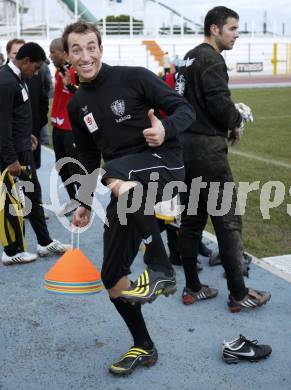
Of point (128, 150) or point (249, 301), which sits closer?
point (128, 150)

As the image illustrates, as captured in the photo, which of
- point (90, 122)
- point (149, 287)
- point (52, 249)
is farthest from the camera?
point (52, 249)

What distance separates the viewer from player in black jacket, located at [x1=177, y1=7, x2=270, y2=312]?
428 cm

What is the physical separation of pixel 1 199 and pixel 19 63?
1333 mm

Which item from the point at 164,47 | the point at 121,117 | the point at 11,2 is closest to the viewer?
the point at 121,117

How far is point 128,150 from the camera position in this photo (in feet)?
11.6

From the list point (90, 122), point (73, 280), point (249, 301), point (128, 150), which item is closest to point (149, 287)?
point (73, 280)

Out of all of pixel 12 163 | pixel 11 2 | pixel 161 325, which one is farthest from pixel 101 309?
pixel 11 2

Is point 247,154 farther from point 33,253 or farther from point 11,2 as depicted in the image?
point 11,2

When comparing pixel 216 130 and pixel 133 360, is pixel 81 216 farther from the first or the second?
pixel 216 130

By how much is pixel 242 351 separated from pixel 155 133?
155 centimetres

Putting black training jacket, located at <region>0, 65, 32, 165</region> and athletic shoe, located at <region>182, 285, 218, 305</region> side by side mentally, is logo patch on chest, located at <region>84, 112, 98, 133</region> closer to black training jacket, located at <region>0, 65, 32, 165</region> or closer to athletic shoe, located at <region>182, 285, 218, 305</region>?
athletic shoe, located at <region>182, 285, 218, 305</region>

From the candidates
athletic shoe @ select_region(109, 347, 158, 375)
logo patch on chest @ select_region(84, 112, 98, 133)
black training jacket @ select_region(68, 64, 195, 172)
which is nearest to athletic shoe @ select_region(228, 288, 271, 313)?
athletic shoe @ select_region(109, 347, 158, 375)

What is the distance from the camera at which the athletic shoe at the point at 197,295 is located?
15.9 feet

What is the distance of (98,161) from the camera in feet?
13.2
